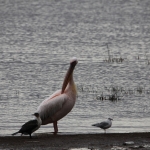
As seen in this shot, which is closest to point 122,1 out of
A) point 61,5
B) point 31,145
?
point 61,5

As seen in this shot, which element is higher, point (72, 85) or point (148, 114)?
point (72, 85)

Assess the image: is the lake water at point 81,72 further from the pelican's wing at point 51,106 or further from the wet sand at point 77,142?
the wet sand at point 77,142

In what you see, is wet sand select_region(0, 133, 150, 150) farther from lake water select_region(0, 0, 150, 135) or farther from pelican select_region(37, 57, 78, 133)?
lake water select_region(0, 0, 150, 135)

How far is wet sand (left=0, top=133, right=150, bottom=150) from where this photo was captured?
1091cm

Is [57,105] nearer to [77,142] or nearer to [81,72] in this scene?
[77,142]

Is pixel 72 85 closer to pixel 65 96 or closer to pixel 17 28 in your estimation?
pixel 65 96

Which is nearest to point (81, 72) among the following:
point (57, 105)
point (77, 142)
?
point (57, 105)

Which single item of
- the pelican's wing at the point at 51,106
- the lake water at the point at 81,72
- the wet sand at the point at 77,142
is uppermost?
the pelican's wing at the point at 51,106

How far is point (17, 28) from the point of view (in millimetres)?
50531

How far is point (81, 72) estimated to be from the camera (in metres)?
26.1

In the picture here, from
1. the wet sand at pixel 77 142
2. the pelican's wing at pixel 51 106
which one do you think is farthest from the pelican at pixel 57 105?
the wet sand at pixel 77 142

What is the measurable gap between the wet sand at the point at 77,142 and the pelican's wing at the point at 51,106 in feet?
3.37

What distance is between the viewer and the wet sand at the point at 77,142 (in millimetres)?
10914

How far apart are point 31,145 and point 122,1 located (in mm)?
87168
